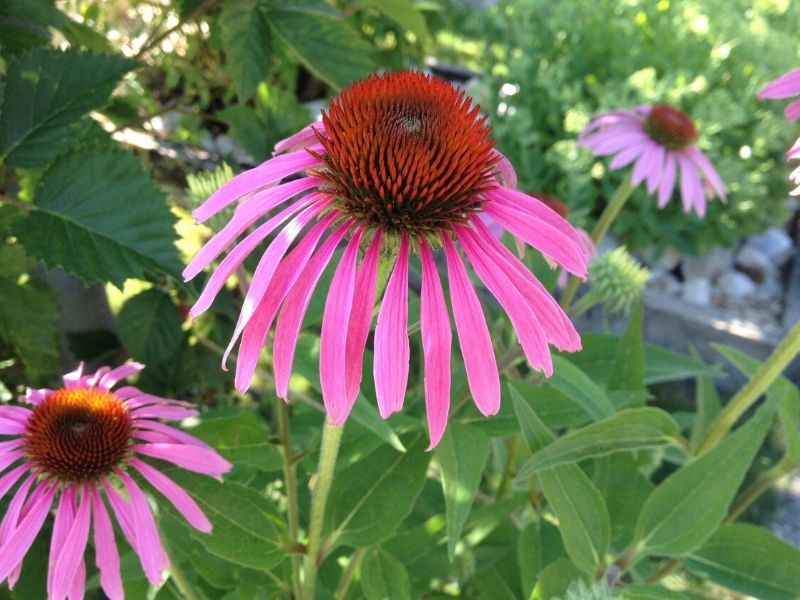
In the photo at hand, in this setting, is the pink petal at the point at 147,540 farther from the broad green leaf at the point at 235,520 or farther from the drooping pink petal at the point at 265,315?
the drooping pink petal at the point at 265,315

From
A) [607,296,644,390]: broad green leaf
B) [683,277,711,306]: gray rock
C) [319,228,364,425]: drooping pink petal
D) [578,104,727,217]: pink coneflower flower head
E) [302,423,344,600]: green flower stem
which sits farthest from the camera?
[683,277,711,306]: gray rock

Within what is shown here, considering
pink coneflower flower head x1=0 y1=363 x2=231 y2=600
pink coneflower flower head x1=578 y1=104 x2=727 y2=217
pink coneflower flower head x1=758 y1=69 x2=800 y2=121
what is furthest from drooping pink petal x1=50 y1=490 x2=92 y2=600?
pink coneflower flower head x1=578 y1=104 x2=727 y2=217

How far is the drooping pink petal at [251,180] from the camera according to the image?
0.46m

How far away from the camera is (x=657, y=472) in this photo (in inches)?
67.8

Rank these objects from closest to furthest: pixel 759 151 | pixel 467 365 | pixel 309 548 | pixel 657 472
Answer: pixel 467 365 → pixel 309 548 → pixel 657 472 → pixel 759 151

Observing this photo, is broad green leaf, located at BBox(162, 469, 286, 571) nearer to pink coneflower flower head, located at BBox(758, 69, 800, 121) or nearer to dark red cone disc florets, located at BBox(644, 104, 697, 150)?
pink coneflower flower head, located at BBox(758, 69, 800, 121)

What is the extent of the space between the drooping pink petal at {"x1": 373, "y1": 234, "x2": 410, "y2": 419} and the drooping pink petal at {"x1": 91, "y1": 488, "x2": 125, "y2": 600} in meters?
0.30

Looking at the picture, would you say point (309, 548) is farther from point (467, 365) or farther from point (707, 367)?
point (707, 367)

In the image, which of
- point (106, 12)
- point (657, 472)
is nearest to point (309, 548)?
point (106, 12)

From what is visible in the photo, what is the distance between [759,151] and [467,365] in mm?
2234

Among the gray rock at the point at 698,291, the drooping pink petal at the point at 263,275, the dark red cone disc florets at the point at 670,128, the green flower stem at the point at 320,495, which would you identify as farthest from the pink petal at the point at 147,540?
the gray rock at the point at 698,291

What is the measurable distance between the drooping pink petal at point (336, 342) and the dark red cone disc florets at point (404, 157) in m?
0.05

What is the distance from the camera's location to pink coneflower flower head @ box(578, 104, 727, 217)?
3.92ft

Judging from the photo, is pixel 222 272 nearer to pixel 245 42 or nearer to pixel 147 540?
pixel 147 540
